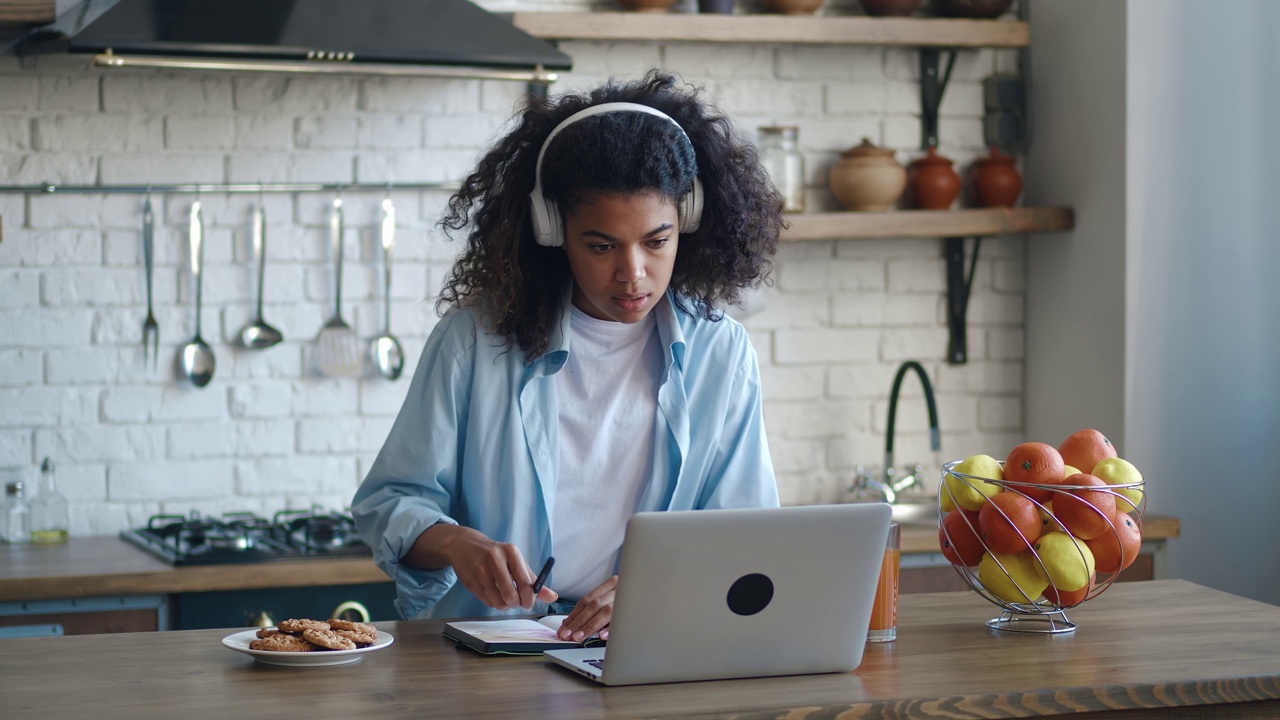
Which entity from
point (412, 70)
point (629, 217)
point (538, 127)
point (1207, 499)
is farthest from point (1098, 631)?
point (412, 70)

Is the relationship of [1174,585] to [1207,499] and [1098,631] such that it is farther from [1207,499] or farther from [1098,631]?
[1207,499]

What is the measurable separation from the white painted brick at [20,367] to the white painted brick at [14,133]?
0.44 metres

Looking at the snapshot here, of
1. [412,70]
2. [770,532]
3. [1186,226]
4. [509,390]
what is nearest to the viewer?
[770,532]

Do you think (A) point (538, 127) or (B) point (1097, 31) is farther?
(B) point (1097, 31)

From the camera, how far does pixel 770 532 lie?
54.7 inches

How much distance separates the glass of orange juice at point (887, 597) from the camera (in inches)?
63.0

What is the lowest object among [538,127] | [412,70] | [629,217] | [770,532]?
[770,532]

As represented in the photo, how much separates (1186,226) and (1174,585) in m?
1.38

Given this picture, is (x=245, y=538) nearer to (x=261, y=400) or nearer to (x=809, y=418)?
(x=261, y=400)

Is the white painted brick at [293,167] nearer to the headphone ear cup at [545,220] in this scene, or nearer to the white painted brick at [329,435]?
the white painted brick at [329,435]

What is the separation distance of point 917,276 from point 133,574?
2037 millimetres

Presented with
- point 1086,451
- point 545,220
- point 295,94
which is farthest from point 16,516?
A: point 1086,451

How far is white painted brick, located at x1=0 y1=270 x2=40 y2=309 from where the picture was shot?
116 inches

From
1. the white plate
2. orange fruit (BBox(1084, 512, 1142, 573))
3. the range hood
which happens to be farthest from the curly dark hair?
the range hood
